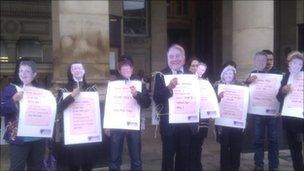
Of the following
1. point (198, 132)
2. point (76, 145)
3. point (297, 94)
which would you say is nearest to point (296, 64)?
point (297, 94)

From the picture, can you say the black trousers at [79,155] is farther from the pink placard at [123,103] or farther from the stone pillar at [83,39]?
the stone pillar at [83,39]

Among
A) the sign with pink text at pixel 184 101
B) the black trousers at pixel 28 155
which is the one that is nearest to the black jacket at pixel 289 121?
the sign with pink text at pixel 184 101

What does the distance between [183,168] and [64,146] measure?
181 centimetres

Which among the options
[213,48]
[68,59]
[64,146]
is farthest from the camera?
[213,48]

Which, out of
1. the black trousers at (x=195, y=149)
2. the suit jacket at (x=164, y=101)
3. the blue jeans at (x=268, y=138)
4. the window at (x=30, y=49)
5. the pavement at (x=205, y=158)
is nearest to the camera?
the suit jacket at (x=164, y=101)

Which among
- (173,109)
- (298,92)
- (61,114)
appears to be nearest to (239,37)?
(298,92)

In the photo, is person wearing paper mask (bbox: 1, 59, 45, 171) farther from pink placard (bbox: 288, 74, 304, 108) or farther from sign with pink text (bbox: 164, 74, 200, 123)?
pink placard (bbox: 288, 74, 304, 108)

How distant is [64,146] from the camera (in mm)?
7453

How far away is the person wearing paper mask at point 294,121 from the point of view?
A: 8414 mm

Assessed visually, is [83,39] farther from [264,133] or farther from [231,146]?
[264,133]

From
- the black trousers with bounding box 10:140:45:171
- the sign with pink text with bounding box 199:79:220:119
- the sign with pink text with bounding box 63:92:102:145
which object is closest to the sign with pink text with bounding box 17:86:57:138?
the black trousers with bounding box 10:140:45:171

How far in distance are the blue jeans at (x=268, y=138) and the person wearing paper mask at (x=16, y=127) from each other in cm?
367

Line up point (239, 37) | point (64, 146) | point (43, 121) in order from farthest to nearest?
point (239, 37), point (64, 146), point (43, 121)

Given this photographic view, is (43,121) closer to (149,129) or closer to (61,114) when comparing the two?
(61,114)
